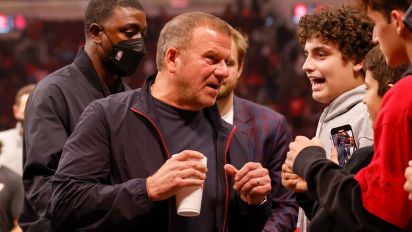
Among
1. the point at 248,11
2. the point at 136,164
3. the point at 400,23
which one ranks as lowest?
the point at 248,11

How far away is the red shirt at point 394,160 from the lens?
204 centimetres

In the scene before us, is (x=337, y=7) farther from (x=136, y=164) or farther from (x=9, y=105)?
(x=9, y=105)

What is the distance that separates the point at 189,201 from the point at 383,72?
79cm

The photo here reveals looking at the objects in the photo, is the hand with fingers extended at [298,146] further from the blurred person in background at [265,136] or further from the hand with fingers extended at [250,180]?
the blurred person in background at [265,136]

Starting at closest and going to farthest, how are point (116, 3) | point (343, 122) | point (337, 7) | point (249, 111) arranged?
point (343, 122), point (337, 7), point (116, 3), point (249, 111)

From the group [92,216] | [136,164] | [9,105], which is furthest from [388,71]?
[9,105]

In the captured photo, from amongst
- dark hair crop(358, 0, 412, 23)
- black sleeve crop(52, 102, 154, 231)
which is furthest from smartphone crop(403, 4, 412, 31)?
black sleeve crop(52, 102, 154, 231)

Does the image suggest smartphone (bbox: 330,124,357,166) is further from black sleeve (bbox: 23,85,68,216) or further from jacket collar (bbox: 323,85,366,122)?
black sleeve (bbox: 23,85,68,216)

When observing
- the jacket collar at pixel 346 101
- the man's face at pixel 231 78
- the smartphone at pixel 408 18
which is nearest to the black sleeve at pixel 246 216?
the jacket collar at pixel 346 101

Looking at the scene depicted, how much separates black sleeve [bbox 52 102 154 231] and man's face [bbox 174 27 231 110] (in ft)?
1.16

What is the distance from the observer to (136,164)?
2924 mm

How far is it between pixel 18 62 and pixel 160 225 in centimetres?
1313

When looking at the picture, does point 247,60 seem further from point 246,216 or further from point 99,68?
point 246,216

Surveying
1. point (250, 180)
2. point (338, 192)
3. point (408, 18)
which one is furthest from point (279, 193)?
point (408, 18)
